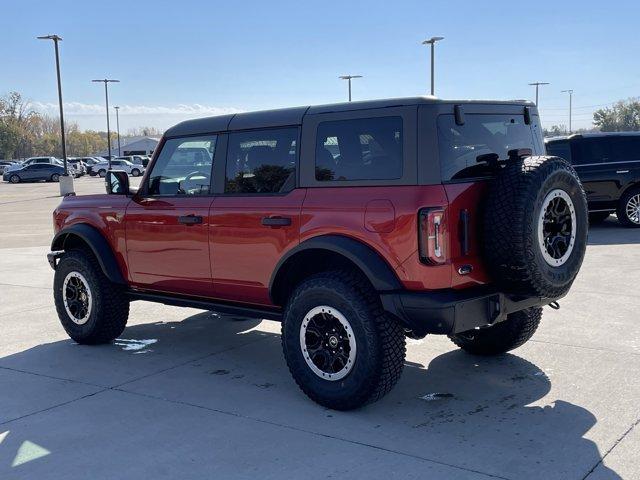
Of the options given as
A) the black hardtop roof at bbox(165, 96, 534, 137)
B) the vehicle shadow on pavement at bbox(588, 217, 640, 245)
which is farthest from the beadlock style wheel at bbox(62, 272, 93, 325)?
the vehicle shadow on pavement at bbox(588, 217, 640, 245)

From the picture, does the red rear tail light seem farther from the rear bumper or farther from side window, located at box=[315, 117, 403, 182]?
side window, located at box=[315, 117, 403, 182]

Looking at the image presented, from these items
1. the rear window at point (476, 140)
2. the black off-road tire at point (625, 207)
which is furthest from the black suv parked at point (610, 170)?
the rear window at point (476, 140)

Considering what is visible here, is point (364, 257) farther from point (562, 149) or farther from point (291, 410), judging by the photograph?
point (562, 149)

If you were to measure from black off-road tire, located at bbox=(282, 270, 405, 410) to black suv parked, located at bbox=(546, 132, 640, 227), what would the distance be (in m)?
9.99

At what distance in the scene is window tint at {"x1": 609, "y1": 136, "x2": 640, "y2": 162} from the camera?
13.2 metres

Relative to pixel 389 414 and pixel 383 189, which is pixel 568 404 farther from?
pixel 383 189

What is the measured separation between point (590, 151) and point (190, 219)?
10204 mm

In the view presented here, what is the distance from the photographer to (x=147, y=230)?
5.75 meters

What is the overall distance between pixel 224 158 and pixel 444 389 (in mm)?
2327

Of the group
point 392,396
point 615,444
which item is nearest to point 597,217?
point 392,396

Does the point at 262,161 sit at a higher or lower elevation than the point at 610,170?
higher

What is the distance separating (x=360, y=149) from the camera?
4.50m

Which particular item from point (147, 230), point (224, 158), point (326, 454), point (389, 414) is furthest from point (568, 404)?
point (147, 230)

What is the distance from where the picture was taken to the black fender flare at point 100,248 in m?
6.03
